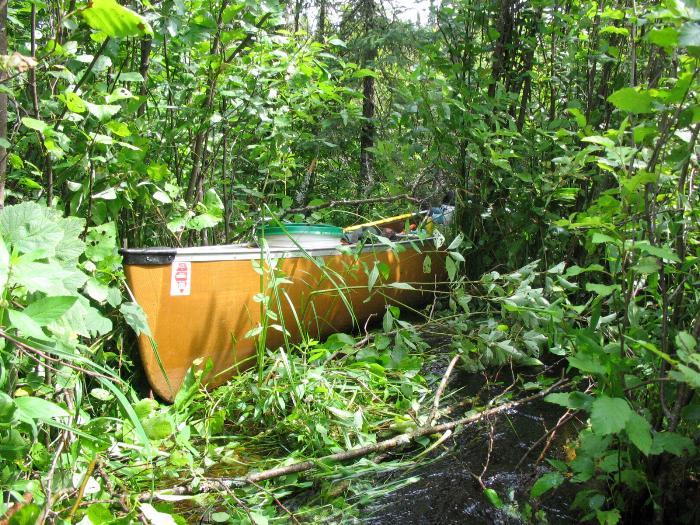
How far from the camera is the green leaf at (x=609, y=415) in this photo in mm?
1424

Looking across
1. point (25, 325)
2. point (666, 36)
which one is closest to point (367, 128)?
point (666, 36)

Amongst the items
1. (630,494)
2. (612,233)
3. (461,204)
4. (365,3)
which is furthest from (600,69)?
(365,3)

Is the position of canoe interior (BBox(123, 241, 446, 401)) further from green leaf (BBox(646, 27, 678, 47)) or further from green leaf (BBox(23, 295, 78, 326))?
green leaf (BBox(646, 27, 678, 47))

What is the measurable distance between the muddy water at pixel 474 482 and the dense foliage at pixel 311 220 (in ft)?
0.30

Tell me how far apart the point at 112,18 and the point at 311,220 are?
4.14m

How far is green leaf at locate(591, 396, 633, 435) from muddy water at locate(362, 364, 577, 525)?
79cm

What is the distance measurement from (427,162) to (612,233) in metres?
2.94

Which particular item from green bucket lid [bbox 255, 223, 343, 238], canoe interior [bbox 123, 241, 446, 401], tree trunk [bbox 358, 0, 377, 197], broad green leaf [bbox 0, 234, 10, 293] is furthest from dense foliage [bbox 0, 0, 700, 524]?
tree trunk [bbox 358, 0, 377, 197]

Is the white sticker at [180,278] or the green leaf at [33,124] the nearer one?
the green leaf at [33,124]

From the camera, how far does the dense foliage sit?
5.18 ft

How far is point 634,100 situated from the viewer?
1519 millimetres

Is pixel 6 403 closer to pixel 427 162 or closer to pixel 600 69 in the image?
pixel 427 162

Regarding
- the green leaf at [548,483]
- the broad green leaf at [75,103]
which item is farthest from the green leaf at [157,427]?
the green leaf at [548,483]

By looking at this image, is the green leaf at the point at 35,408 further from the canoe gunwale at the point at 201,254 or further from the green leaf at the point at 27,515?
the canoe gunwale at the point at 201,254
